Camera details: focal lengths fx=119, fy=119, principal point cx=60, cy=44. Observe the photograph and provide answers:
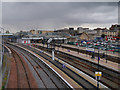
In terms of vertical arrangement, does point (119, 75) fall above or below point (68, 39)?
below

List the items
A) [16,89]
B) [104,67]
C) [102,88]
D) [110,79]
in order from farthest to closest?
[104,67] < [110,79] < [102,88] < [16,89]

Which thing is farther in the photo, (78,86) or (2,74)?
(2,74)

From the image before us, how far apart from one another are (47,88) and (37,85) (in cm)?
107

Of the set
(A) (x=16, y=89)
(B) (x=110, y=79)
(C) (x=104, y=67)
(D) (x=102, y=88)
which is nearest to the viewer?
(A) (x=16, y=89)

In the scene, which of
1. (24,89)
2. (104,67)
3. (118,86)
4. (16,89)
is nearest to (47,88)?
(24,89)

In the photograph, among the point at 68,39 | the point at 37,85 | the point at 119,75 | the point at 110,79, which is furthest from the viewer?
the point at 68,39

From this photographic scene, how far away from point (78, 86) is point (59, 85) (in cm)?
173

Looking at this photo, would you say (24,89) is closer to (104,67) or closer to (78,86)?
(78,86)

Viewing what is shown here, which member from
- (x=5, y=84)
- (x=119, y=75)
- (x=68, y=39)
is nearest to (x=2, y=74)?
(x=5, y=84)

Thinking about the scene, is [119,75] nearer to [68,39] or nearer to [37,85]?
[37,85]

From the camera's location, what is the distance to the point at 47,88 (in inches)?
399

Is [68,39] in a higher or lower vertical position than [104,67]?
higher

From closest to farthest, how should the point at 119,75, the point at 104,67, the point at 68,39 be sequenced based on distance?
the point at 119,75 → the point at 104,67 → the point at 68,39

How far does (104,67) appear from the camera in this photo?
15727mm
